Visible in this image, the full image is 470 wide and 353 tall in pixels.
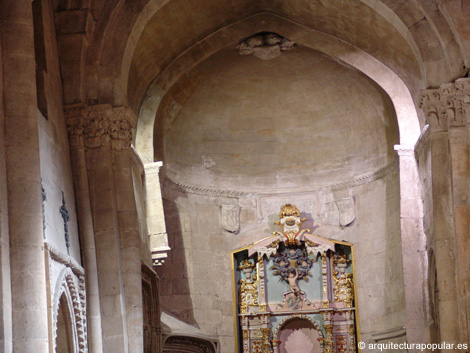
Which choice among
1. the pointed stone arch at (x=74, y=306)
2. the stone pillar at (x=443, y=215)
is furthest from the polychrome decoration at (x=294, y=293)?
the pointed stone arch at (x=74, y=306)

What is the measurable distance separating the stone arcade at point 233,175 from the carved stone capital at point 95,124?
3cm

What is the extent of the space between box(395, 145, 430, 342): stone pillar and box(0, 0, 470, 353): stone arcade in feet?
0.09

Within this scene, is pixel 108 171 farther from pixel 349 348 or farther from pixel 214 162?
pixel 349 348

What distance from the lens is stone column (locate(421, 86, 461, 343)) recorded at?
601 inches

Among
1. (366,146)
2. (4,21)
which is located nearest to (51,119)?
(4,21)

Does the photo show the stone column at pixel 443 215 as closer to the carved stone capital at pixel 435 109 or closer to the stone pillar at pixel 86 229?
the carved stone capital at pixel 435 109

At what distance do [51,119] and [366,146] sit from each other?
26.4 feet

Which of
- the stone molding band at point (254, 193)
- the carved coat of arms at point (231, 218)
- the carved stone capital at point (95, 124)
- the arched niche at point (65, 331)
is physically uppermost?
the carved stone capital at point (95, 124)

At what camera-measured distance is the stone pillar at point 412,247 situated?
57.5ft

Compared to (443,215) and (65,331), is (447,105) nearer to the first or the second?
(443,215)

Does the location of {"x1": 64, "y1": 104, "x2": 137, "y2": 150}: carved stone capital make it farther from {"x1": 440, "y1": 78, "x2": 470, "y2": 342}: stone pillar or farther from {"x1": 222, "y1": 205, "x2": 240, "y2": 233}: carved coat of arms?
{"x1": 440, "y1": 78, "x2": 470, "y2": 342}: stone pillar

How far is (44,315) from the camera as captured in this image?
12000 mm

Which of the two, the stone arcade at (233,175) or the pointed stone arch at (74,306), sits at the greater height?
the stone arcade at (233,175)

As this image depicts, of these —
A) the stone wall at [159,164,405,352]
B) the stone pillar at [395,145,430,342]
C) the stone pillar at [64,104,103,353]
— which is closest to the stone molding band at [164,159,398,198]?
the stone wall at [159,164,405,352]
